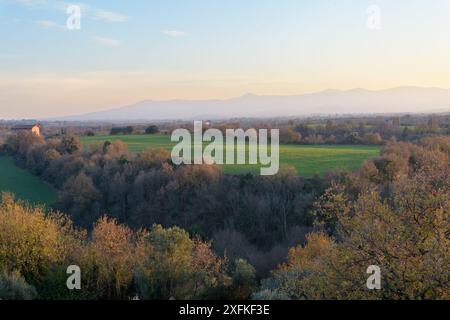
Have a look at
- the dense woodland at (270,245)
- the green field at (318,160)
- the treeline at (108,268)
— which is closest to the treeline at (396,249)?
the dense woodland at (270,245)

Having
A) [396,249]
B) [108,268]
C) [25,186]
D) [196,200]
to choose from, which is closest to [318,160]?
[196,200]

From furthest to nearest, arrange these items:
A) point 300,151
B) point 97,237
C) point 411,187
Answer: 1. point 300,151
2. point 97,237
3. point 411,187

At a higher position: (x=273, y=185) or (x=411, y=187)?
(x=411, y=187)

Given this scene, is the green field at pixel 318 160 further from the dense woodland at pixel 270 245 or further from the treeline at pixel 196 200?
the dense woodland at pixel 270 245
